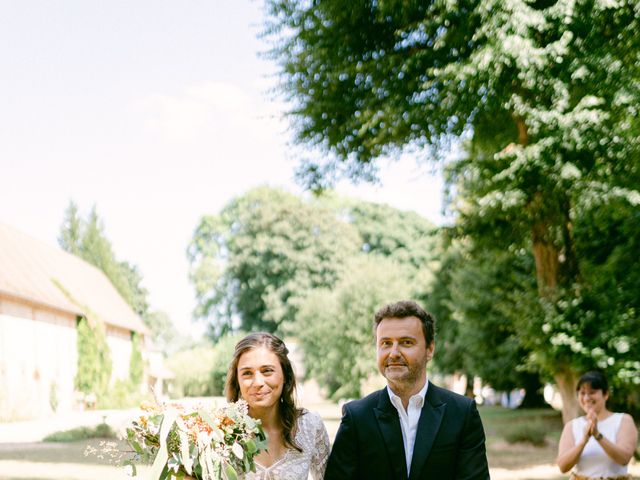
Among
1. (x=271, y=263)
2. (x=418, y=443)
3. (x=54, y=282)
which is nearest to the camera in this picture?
(x=418, y=443)

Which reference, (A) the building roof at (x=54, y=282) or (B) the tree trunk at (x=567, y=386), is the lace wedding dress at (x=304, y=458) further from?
(A) the building roof at (x=54, y=282)

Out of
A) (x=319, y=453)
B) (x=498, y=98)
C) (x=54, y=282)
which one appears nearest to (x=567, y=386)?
(x=498, y=98)

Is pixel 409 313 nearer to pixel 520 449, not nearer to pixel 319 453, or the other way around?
pixel 319 453

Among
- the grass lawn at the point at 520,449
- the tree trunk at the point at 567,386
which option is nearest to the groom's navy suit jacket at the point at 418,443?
the tree trunk at the point at 567,386

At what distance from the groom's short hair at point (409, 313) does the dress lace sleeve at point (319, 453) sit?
963 millimetres

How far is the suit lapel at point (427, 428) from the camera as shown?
3.33 m

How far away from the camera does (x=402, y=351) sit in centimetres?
347

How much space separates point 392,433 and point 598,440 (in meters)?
2.53

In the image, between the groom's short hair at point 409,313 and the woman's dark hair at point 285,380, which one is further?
the woman's dark hair at point 285,380

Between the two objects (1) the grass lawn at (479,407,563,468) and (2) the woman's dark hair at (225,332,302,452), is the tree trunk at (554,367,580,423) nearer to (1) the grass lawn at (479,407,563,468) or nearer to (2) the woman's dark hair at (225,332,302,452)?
(1) the grass lawn at (479,407,563,468)

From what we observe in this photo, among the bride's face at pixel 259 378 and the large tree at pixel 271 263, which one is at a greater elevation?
the large tree at pixel 271 263

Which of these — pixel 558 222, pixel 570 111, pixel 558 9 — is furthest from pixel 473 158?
pixel 558 9

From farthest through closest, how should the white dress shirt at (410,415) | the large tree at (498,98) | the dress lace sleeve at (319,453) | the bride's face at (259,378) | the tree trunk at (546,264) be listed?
the tree trunk at (546,264), the large tree at (498,98), the dress lace sleeve at (319,453), the bride's face at (259,378), the white dress shirt at (410,415)

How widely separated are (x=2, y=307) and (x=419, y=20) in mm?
24464
